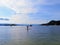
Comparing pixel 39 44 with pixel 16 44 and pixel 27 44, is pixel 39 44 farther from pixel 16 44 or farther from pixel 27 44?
pixel 16 44

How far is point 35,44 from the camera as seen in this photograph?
23.0m

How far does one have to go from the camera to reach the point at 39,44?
908 inches

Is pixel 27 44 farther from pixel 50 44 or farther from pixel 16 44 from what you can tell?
pixel 50 44

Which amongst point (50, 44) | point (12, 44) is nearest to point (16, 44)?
point (12, 44)

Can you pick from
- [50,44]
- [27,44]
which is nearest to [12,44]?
[27,44]

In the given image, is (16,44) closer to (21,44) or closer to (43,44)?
(21,44)

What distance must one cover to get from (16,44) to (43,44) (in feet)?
12.1

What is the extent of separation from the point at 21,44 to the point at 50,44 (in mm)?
3977

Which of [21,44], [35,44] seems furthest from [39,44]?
[21,44]

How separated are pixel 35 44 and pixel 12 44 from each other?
315 cm

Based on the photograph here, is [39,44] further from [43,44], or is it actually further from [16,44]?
[16,44]

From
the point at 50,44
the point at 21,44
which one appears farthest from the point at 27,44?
the point at 50,44

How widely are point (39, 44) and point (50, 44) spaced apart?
4.96 ft

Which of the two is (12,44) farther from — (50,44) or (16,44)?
(50,44)
